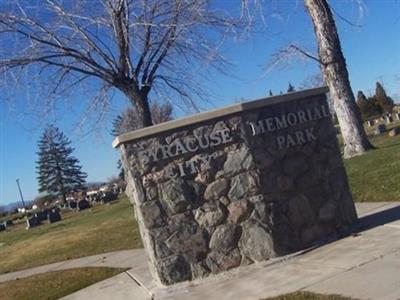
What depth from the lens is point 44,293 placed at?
8.72 meters

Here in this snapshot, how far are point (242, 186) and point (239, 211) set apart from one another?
304mm

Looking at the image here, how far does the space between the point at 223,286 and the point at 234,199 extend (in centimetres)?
110

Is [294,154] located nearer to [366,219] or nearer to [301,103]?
[301,103]

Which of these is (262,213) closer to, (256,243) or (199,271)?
(256,243)

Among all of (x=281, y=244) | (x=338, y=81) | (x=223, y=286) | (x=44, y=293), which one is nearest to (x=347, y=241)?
(x=281, y=244)

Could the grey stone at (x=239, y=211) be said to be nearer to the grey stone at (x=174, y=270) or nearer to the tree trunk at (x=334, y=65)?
the grey stone at (x=174, y=270)

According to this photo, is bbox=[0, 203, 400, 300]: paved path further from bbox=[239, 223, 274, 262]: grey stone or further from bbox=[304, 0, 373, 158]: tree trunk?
bbox=[304, 0, 373, 158]: tree trunk

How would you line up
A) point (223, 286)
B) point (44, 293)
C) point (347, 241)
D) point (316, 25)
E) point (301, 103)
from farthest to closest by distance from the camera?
point (316, 25) → point (44, 293) → point (301, 103) → point (347, 241) → point (223, 286)

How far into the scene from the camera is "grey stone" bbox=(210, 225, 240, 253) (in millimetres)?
6816

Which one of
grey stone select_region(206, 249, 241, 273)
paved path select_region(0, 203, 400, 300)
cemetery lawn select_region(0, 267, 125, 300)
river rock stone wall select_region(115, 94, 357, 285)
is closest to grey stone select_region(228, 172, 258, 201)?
river rock stone wall select_region(115, 94, 357, 285)

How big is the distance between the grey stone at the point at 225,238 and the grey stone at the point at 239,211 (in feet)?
0.31

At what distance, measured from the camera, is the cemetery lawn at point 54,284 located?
8.60m

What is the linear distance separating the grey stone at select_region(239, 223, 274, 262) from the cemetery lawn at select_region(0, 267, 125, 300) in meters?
2.82

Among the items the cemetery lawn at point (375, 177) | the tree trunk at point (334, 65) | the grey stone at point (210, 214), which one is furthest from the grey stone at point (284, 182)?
the tree trunk at point (334, 65)
